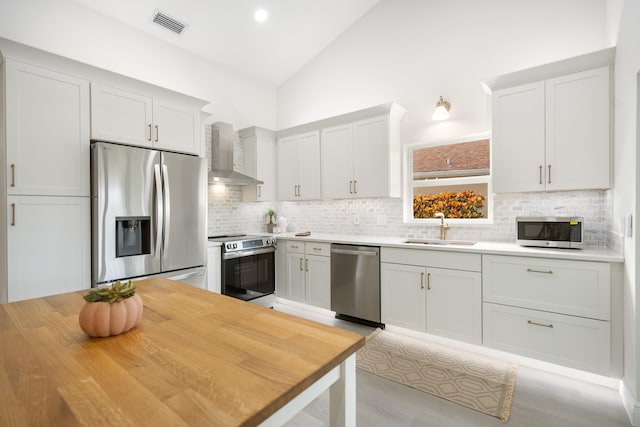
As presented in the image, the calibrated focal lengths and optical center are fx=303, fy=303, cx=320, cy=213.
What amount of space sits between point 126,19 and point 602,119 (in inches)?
184

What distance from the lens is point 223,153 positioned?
13.6ft

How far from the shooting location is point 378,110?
3619 millimetres

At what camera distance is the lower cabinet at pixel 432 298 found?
8.77 feet

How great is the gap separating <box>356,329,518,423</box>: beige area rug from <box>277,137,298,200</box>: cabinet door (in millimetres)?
2361

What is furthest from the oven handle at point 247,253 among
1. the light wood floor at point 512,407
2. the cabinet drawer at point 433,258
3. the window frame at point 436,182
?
the light wood floor at point 512,407

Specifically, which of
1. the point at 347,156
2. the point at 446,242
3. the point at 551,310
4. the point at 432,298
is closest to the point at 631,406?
the point at 551,310

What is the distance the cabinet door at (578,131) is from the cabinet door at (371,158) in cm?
154

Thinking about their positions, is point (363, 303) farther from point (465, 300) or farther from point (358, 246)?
point (465, 300)

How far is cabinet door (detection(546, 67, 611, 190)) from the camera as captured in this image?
2.37m

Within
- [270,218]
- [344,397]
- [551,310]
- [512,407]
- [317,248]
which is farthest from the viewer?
[270,218]

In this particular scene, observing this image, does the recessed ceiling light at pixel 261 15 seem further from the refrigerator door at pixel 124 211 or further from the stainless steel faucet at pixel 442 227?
the stainless steel faucet at pixel 442 227

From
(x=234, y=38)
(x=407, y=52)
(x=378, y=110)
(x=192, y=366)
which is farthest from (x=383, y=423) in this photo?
(x=234, y=38)

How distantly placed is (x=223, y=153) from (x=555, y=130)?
3.68 metres

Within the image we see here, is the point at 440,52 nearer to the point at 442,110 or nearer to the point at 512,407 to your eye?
the point at 442,110
